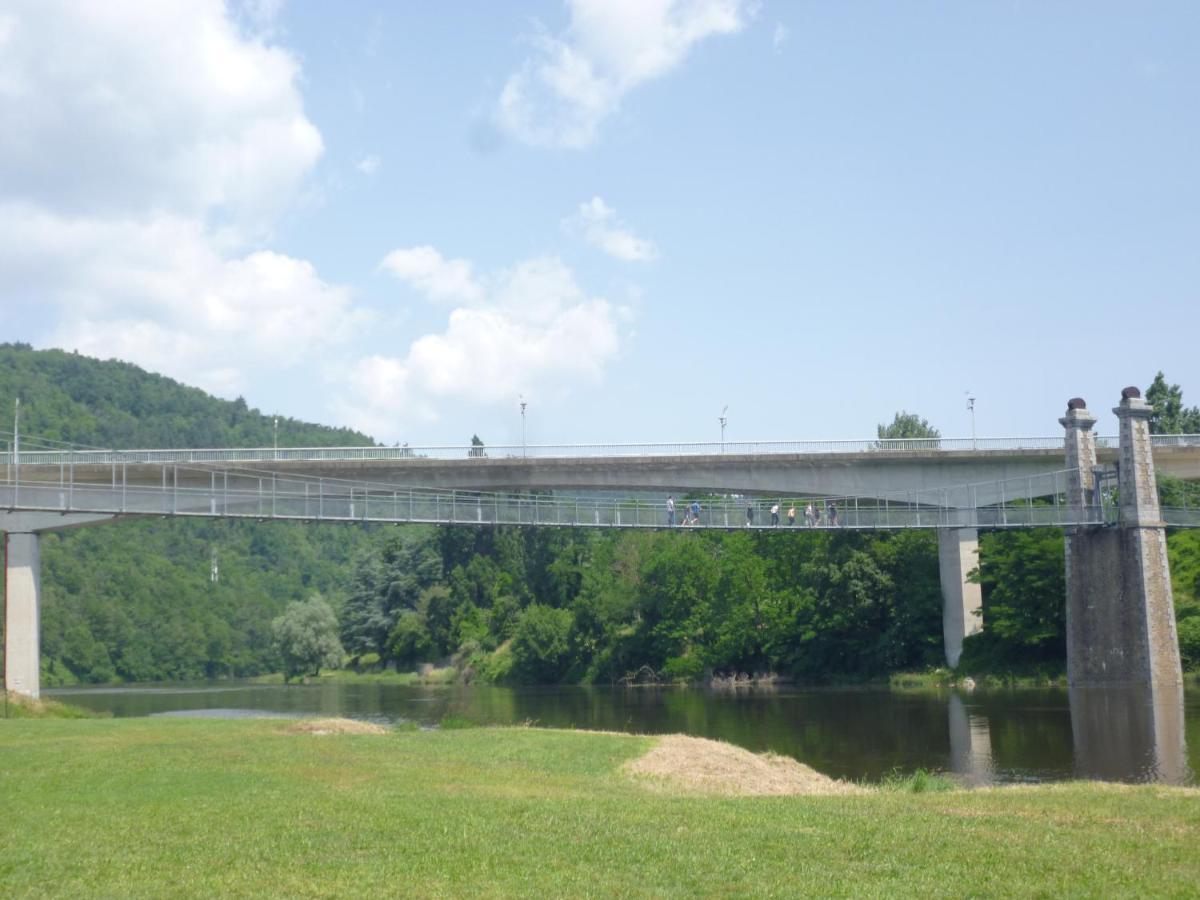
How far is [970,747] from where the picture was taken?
34.5 m

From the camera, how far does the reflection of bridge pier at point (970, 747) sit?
28.0m

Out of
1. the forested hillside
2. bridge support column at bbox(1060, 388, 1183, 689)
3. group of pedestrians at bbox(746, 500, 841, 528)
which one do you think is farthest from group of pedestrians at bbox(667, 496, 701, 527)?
bridge support column at bbox(1060, 388, 1183, 689)

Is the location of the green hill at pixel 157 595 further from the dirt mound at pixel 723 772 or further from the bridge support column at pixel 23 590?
the dirt mound at pixel 723 772

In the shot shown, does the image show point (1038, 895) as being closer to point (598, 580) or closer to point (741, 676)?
point (741, 676)

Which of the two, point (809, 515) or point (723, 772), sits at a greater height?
point (809, 515)

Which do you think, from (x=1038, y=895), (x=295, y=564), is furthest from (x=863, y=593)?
(x=295, y=564)

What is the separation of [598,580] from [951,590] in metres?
31.7

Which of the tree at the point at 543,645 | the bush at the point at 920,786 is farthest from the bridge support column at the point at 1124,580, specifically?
the tree at the point at 543,645

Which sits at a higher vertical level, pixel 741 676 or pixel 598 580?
pixel 598 580

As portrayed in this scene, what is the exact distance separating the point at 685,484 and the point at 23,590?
29902 millimetres

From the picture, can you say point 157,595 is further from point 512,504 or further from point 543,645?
point 512,504

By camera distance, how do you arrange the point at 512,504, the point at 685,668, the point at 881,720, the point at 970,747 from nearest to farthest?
the point at 970,747 < the point at 881,720 < the point at 512,504 < the point at 685,668

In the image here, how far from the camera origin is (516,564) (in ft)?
361

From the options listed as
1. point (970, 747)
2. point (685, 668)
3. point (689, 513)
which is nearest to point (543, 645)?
point (685, 668)
